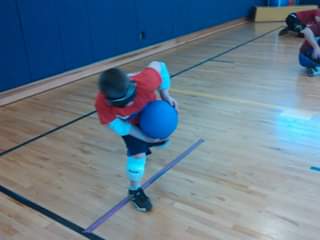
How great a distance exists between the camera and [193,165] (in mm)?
2857

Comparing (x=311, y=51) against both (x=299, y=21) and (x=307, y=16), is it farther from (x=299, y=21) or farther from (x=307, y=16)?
(x=299, y=21)

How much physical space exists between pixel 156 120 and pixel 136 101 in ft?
0.54

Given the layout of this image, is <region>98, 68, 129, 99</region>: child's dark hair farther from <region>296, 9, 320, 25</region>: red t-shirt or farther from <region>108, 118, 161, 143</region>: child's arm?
<region>296, 9, 320, 25</region>: red t-shirt

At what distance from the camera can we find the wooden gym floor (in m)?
2.24

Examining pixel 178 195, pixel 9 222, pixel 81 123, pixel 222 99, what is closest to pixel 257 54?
pixel 222 99

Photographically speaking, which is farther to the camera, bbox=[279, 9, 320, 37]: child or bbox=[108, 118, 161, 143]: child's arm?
bbox=[279, 9, 320, 37]: child

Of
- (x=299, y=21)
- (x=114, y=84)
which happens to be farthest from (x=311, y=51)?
(x=114, y=84)

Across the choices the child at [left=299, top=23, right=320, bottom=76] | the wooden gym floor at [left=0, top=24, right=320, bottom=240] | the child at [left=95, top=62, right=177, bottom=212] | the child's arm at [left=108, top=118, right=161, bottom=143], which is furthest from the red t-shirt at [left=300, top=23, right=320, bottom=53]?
the child's arm at [left=108, top=118, right=161, bottom=143]

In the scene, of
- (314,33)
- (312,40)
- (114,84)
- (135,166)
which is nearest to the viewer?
(114,84)

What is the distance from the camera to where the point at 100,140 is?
335 cm

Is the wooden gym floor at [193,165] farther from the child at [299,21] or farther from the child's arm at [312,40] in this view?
the child at [299,21]

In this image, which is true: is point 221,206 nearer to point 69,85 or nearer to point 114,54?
point 69,85

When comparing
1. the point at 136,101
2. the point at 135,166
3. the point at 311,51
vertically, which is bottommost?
the point at 135,166

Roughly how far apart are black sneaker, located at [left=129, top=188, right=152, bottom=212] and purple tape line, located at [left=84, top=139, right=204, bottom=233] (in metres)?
0.08
